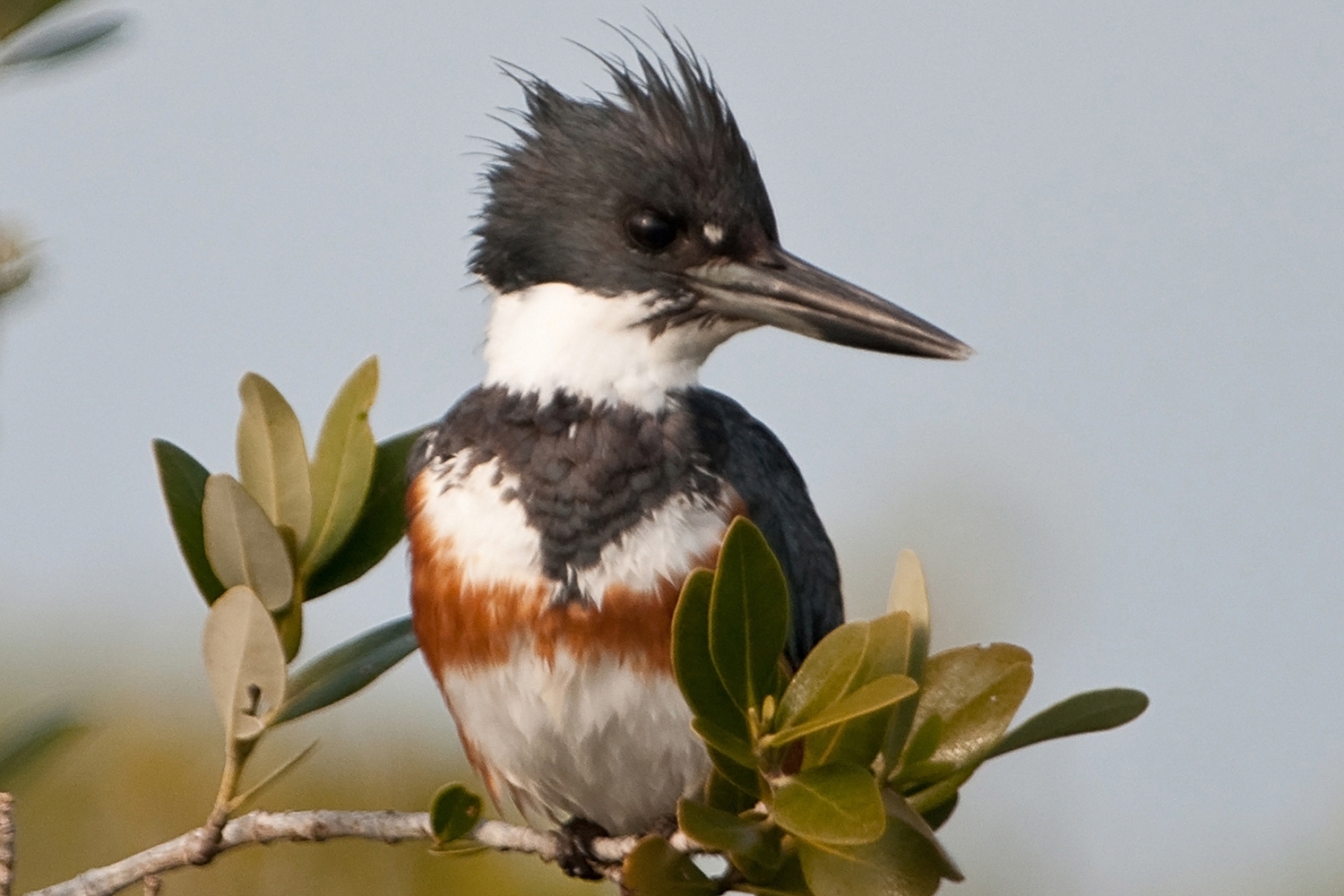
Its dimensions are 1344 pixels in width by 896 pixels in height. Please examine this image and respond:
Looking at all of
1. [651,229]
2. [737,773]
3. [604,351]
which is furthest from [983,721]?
[651,229]

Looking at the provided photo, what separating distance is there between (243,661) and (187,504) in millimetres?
254

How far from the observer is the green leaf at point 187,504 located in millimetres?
2184

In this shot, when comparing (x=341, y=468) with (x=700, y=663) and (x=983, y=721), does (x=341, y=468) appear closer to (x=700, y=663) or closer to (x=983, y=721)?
(x=700, y=663)

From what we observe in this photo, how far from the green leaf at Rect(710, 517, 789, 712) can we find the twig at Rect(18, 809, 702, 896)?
12.0 inches

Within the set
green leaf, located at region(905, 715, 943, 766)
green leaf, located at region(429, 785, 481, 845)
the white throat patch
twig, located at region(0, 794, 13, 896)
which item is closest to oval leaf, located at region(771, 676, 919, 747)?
green leaf, located at region(905, 715, 943, 766)

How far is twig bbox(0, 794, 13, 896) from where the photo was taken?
1922 millimetres

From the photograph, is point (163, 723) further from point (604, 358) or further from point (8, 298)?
point (8, 298)

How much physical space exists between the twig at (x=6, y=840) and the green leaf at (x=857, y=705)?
2.78 feet

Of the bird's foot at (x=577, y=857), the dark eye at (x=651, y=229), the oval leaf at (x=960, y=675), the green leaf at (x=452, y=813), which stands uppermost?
the dark eye at (x=651, y=229)

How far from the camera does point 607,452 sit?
2.61 metres

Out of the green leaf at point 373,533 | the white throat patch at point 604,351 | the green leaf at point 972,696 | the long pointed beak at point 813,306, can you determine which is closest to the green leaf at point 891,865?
the green leaf at point 972,696

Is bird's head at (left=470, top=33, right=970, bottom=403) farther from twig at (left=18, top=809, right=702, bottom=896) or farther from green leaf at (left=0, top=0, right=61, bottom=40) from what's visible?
green leaf at (left=0, top=0, right=61, bottom=40)

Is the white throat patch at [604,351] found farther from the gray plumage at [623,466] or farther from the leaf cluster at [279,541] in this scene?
the leaf cluster at [279,541]

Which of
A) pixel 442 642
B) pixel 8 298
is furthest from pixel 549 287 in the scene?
pixel 8 298
